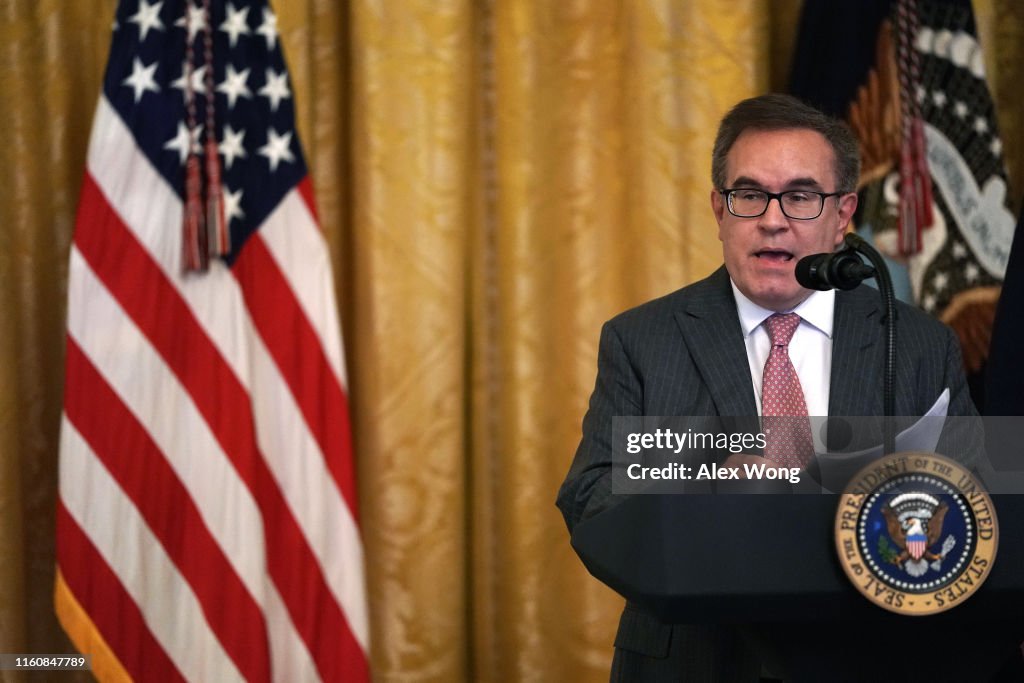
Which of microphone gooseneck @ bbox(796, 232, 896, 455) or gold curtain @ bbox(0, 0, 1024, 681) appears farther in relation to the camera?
gold curtain @ bbox(0, 0, 1024, 681)

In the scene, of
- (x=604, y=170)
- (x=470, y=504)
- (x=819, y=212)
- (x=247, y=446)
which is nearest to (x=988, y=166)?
(x=604, y=170)

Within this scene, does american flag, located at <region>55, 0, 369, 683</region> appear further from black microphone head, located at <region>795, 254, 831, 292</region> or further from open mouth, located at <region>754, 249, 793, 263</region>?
black microphone head, located at <region>795, 254, 831, 292</region>

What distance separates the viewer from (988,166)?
3.07 metres

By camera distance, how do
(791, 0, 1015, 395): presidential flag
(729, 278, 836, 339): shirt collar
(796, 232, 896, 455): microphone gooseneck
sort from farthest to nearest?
(791, 0, 1015, 395): presidential flag < (729, 278, 836, 339): shirt collar < (796, 232, 896, 455): microphone gooseneck

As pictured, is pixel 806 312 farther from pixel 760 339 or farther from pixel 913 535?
pixel 913 535

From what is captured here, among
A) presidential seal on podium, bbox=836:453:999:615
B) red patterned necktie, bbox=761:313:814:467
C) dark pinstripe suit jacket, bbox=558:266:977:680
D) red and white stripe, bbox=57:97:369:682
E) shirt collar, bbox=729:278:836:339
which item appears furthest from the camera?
red and white stripe, bbox=57:97:369:682

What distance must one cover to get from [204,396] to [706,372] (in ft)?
5.24

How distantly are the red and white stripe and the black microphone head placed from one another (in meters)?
1.79

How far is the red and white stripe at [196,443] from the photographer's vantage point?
9.20 feet

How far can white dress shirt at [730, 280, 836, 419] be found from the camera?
182cm

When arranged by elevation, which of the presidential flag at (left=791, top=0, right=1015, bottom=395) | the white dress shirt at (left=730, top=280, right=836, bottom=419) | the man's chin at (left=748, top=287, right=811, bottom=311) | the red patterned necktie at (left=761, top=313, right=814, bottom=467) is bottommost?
the red patterned necktie at (left=761, top=313, right=814, bottom=467)

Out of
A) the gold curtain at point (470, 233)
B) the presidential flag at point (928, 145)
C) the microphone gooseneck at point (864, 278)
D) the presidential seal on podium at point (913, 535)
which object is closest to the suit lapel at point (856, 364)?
the microphone gooseneck at point (864, 278)

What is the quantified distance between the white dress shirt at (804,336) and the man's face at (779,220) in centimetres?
3

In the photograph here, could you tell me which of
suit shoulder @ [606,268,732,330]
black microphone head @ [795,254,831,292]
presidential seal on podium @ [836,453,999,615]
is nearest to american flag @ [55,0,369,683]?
suit shoulder @ [606,268,732,330]
